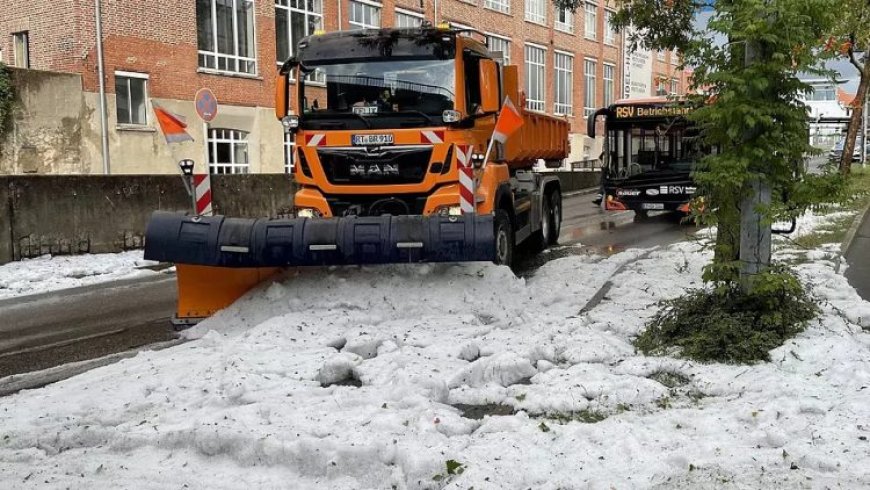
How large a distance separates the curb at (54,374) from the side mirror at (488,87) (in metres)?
4.75

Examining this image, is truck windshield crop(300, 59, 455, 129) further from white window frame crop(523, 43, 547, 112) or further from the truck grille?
white window frame crop(523, 43, 547, 112)

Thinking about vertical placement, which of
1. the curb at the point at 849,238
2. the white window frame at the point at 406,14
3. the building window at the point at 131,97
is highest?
the white window frame at the point at 406,14

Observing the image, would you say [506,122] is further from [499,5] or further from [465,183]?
[499,5]

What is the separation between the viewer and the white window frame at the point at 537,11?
1638 inches

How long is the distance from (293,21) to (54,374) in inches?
889

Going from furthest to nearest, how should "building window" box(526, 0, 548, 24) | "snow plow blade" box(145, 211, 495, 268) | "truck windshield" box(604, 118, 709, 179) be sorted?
"building window" box(526, 0, 548, 24), "truck windshield" box(604, 118, 709, 179), "snow plow blade" box(145, 211, 495, 268)

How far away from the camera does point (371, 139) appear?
9.18 m

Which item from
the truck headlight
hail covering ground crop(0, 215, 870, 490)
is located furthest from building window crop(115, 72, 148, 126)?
hail covering ground crop(0, 215, 870, 490)

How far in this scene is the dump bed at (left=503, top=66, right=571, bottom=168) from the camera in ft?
35.9

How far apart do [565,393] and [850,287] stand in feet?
15.3

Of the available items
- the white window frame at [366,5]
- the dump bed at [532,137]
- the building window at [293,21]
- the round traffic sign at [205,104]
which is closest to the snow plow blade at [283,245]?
the dump bed at [532,137]

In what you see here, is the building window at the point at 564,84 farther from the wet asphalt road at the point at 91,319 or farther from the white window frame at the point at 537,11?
the wet asphalt road at the point at 91,319

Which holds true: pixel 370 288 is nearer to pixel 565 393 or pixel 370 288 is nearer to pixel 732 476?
pixel 565 393

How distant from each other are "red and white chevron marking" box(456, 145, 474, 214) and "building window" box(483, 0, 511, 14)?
3047 centimetres
